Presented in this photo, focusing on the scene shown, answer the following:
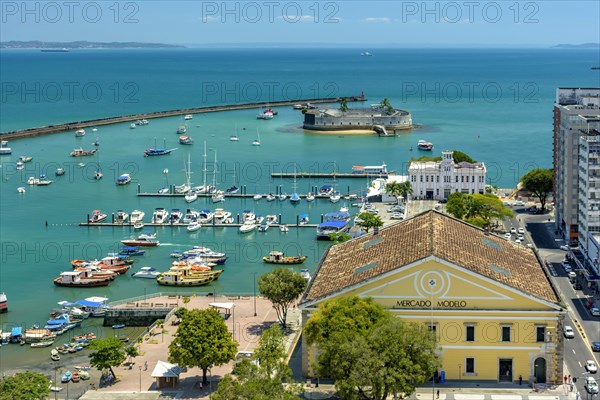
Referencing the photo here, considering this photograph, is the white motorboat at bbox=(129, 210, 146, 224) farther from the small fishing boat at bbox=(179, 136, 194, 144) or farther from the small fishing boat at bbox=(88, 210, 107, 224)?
the small fishing boat at bbox=(179, 136, 194, 144)

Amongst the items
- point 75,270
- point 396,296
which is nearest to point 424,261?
point 396,296

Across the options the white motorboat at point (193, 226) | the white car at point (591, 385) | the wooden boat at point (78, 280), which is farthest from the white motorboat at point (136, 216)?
the white car at point (591, 385)

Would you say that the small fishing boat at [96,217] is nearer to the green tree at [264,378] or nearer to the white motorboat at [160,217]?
the white motorboat at [160,217]

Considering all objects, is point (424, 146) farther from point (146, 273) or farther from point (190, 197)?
point (146, 273)

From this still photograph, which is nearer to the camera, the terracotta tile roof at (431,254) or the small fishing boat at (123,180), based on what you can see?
the terracotta tile roof at (431,254)

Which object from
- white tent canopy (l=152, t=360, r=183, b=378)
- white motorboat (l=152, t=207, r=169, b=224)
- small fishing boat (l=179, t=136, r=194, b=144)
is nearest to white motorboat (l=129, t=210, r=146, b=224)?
white motorboat (l=152, t=207, r=169, b=224)

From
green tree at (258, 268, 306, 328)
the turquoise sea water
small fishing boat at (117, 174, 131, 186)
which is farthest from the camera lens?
small fishing boat at (117, 174, 131, 186)

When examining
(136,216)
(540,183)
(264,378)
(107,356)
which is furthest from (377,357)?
(136,216)
